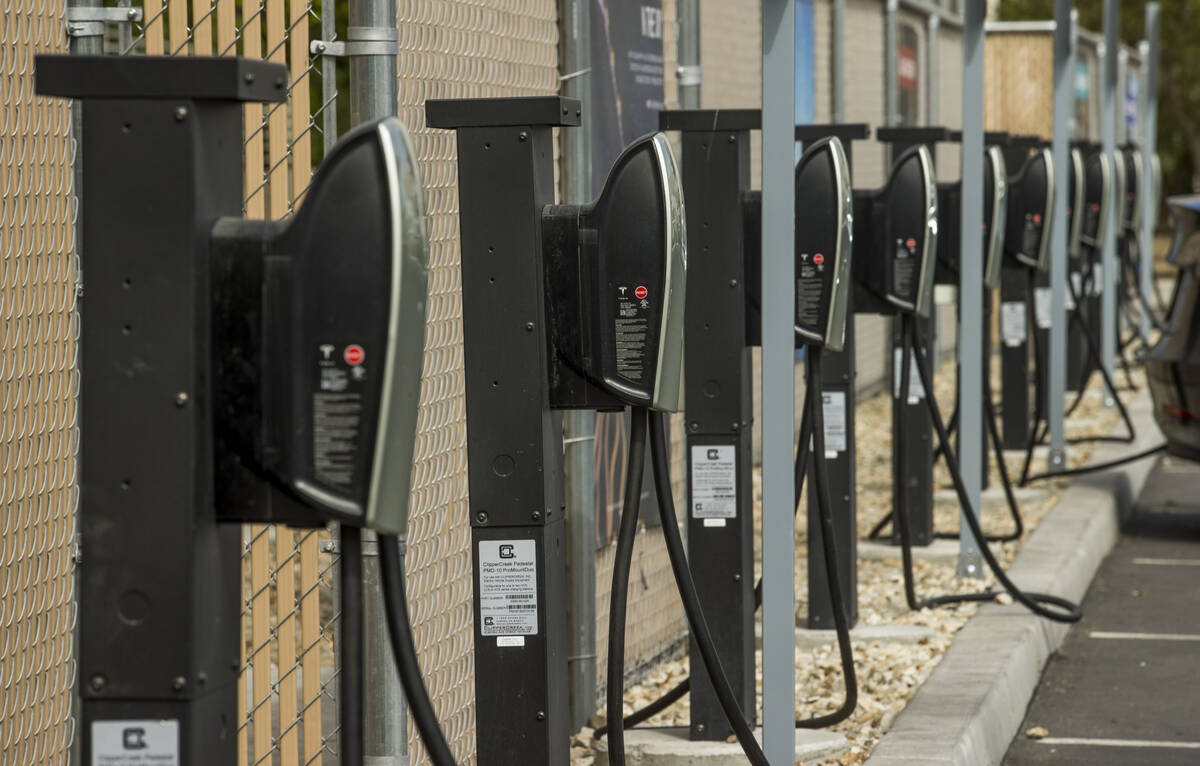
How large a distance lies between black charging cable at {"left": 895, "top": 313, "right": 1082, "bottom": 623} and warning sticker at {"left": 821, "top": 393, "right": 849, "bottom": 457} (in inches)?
9.5

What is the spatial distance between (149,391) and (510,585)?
133cm

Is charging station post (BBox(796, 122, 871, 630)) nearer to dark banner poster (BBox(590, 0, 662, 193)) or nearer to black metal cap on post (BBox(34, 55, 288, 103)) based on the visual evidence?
dark banner poster (BBox(590, 0, 662, 193))

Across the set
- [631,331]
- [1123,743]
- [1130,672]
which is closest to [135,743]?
[631,331]

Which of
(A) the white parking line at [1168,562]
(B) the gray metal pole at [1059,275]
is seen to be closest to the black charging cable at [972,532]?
(A) the white parking line at [1168,562]

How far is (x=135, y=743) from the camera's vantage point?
8.51 feet

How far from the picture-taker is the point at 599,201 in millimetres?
3711

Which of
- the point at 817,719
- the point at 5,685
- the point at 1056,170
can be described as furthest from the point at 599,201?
the point at 1056,170

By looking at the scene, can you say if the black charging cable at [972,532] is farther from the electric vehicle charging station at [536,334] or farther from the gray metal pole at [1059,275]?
the gray metal pole at [1059,275]

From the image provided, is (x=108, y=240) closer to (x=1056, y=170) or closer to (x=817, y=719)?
(x=817, y=719)

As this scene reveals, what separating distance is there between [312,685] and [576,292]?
1.15 meters

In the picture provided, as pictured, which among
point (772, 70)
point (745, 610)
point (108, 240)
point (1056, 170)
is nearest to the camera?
point (108, 240)

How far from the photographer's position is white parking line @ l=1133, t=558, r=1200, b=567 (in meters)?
9.44

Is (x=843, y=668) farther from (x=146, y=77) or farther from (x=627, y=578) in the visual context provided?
(x=146, y=77)

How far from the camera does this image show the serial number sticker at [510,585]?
3730mm
